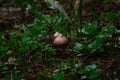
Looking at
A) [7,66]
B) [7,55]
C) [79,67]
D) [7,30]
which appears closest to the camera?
[79,67]

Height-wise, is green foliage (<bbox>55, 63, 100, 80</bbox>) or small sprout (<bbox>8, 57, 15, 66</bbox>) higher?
small sprout (<bbox>8, 57, 15, 66</bbox>)

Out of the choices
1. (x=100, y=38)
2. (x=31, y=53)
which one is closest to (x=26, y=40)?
(x=31, y=53)

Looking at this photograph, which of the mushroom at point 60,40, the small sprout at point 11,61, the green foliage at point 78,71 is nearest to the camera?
the green foliage at point 78,71

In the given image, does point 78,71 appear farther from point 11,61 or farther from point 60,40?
point 11,61

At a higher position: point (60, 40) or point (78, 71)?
point (60, 40)

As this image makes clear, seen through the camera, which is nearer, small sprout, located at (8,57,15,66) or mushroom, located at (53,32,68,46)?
small sprout, located at (8,57,15,66)

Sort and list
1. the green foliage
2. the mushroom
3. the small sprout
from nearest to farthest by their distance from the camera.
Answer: the green foliage, the small sprout, the mushroom

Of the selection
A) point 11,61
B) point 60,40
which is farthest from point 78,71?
point 11,61

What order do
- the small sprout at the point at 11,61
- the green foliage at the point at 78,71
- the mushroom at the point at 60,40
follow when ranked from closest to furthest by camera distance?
the green foliage at the point at 78,71 → the small sprout at the point at 11,61 → the mushroom at the point at 60,40

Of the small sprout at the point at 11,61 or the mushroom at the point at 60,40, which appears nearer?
the small sprout at the point at 11,61

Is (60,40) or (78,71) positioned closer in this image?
(78,71)

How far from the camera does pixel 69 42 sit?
2660mm

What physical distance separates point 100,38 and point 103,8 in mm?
1113

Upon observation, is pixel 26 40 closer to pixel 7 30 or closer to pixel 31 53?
pixel 31 53
